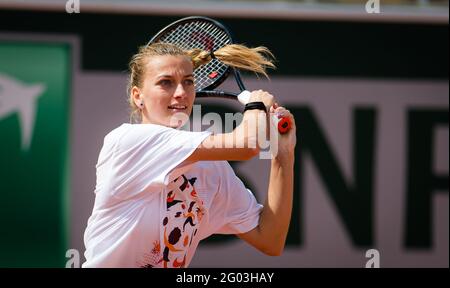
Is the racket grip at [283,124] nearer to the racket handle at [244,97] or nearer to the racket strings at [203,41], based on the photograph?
the racket handle at [244,97]

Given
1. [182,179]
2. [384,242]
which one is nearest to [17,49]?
[384,242]

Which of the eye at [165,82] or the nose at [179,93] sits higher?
the eye at [165,82]

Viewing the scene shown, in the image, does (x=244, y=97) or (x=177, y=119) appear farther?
(x=244, y=97)

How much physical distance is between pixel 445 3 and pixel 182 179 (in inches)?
163

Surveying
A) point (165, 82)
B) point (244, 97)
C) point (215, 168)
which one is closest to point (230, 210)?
point (215, 168)

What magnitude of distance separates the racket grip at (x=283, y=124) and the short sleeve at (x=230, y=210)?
0.91 feet

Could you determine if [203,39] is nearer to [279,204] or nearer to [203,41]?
[203,41]

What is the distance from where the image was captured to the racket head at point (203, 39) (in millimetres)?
3752

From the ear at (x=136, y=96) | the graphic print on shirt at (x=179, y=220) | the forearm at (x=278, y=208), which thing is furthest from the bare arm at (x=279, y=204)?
the ear at (x=136, y=96)

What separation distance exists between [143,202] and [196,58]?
0.83 metres

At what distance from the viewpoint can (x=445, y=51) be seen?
659cm

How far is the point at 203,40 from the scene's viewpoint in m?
3.83

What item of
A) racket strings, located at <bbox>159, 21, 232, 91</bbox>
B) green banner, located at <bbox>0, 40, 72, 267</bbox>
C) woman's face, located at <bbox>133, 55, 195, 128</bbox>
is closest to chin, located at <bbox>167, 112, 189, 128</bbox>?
woman's face, located at <bbox>133, 55, 195, 128</bbox>
